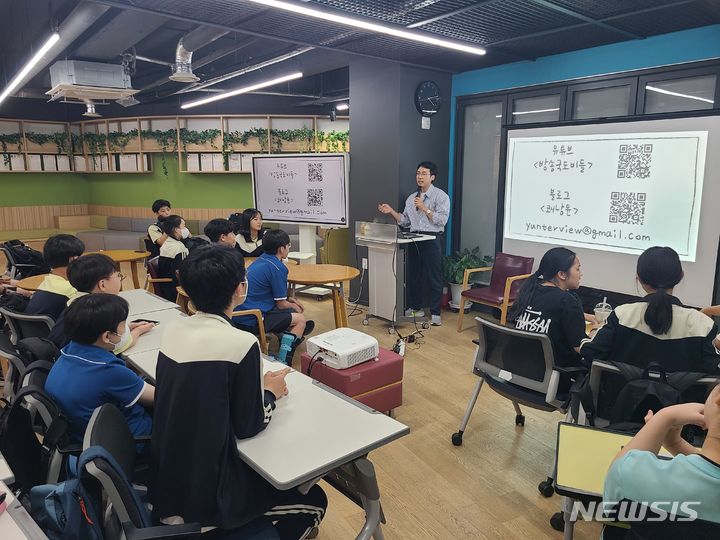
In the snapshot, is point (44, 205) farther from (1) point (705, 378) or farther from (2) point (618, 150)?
(1) point (705, 378)

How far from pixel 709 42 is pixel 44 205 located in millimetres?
11286

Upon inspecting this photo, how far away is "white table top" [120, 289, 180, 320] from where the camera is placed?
10.1 ft

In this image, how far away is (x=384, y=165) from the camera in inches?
224

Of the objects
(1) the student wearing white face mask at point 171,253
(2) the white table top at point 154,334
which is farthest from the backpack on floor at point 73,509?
(1) the student wearing white face mask at point 171,253

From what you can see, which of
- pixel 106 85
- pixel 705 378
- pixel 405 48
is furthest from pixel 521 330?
pixel 106 85

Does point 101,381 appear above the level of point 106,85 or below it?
below

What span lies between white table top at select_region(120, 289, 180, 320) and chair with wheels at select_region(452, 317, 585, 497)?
77.4 inches

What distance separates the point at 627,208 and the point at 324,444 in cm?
345

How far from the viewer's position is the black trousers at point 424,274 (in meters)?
5.41

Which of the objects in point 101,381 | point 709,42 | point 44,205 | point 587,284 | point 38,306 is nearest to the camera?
point 101,381

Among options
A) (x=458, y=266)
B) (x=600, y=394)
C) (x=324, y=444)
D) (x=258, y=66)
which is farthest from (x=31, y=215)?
(x=600, y=394)

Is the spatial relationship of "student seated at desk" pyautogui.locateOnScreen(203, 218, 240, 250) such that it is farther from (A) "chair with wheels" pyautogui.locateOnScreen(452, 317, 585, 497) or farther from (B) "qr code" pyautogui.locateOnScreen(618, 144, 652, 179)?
(B) "qr code" pyautogui.locateOnScreen(618, 144, 652, 179)

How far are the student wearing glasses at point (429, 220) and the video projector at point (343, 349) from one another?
2.36 metres

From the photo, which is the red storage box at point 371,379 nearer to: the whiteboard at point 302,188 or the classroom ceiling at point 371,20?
the classroom ceiling at point 371,20
